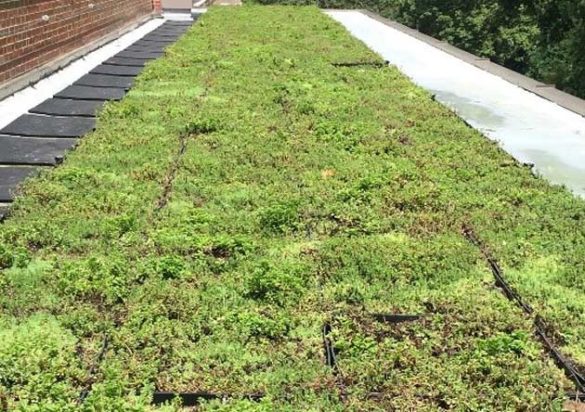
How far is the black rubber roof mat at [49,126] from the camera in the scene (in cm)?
742

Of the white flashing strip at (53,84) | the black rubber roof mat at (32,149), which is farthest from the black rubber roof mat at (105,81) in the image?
the black rubber roof mat at (32,149)

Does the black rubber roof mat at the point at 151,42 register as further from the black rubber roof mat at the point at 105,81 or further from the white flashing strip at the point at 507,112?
the white flashing strip at the point at 507,112

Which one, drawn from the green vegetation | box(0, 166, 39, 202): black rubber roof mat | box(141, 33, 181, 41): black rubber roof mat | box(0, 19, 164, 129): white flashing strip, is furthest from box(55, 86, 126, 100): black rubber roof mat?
the green vegetation

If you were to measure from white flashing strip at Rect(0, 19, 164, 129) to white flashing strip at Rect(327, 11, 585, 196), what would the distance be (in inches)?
212

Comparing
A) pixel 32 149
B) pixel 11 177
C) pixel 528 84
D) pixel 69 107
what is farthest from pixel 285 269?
pixel 528 84

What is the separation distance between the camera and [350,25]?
20.4m

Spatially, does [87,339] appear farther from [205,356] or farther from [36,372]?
[205,356]

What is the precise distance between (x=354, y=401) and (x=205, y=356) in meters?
0.82

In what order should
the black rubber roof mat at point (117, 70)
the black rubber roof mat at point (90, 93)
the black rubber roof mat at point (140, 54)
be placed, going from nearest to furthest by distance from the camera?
the black rubber roof mat at point (90, 93) < the black rubber roof mat at point (117, 70) < the black rubber roof mat at point (140, 54)

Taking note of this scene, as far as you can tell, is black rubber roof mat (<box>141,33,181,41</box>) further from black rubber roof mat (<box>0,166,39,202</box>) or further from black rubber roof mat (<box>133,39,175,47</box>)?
black rubber roof mat (<box>0,166,39,202</box>)

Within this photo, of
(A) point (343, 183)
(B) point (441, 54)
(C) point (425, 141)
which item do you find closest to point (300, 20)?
(B) point (441, 54)

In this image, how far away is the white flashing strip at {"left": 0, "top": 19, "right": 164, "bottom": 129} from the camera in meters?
8.31

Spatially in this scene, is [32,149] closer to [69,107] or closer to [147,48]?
[69,107]

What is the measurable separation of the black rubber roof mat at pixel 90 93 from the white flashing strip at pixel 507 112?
179 inches
